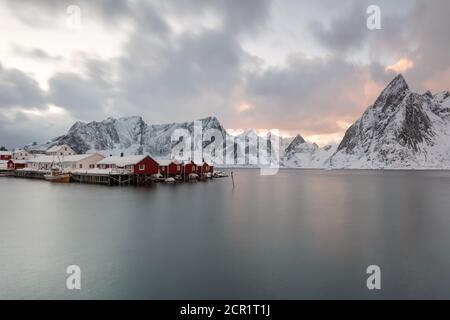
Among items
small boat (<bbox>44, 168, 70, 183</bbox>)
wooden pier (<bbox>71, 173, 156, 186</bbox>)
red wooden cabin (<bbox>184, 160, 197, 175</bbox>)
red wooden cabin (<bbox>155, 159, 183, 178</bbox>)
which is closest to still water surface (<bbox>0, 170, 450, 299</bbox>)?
wooden pier (<bbox>71, 173, 156, 186</bbox>)

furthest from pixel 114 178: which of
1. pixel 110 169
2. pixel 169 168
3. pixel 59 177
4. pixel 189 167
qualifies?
pixel 189 167

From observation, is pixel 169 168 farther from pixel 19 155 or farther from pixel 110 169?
pixel 19 155

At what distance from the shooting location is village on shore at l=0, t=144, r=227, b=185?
76.6 metres

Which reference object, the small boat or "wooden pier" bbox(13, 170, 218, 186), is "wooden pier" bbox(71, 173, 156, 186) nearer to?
"wooden pier" bbox(13, 170, 218, 186)

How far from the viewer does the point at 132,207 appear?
4034 cm

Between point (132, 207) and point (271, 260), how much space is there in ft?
84.7

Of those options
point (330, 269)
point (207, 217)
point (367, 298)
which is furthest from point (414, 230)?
point (207, 217)

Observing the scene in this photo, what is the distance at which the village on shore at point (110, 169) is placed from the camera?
76562 mm

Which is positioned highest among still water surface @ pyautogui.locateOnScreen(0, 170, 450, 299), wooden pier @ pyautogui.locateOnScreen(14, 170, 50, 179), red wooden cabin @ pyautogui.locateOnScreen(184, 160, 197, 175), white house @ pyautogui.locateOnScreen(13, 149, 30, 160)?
white house @ pyautogui.locateOnScreen(13, 149, 30, 160)

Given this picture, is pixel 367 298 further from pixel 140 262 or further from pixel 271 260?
pixel 140 262

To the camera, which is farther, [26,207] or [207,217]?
[26,207]

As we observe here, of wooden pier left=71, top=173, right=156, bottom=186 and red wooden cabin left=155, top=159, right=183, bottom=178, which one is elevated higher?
red wooden cabin left=155, top=159, right=183, bottom=178

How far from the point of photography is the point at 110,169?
257 ft
